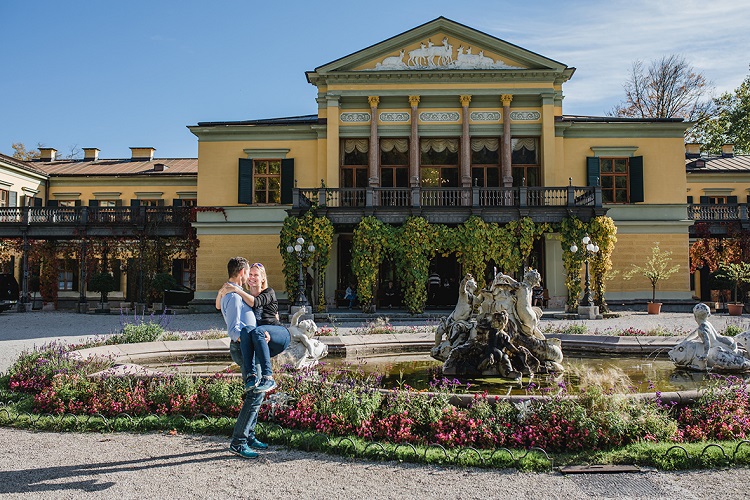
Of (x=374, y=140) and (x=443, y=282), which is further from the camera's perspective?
(x=374, y=140)

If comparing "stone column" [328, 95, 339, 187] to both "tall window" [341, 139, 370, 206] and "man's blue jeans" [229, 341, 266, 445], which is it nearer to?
"tall window" [341, 139, 370, 206]

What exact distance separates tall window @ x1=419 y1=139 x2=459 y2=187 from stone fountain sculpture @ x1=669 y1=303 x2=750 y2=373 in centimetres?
1843

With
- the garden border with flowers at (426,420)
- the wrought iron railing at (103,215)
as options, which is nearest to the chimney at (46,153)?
the wrought iron railing at (103,215)

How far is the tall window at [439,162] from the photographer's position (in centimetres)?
2716

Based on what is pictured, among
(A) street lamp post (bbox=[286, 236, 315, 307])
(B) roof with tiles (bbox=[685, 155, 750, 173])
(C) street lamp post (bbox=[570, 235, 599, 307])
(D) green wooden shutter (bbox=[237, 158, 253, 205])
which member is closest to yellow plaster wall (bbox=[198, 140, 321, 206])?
(D) green wooden shutter (bbox=[237, 158, 253, 205])

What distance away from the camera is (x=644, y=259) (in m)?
26.4

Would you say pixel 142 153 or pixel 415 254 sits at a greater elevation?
pixel 142 153

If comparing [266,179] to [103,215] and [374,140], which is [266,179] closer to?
[374,140]

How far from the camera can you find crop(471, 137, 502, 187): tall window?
27094 mm

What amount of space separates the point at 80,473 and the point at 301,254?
17.2 meters

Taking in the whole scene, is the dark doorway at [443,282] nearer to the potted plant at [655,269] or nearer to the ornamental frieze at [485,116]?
the ornamental frieze at [485,116]

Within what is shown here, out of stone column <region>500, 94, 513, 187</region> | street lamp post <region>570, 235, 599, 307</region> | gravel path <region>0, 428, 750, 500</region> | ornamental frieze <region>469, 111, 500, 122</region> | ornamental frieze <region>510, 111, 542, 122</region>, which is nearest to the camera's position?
gravel path <region>0, 428, 750, 500</region>

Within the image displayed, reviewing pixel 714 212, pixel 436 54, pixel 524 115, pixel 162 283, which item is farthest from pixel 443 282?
pixel 714 212

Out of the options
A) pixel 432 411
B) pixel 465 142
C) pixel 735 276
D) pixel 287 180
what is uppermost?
pixel 465 142
